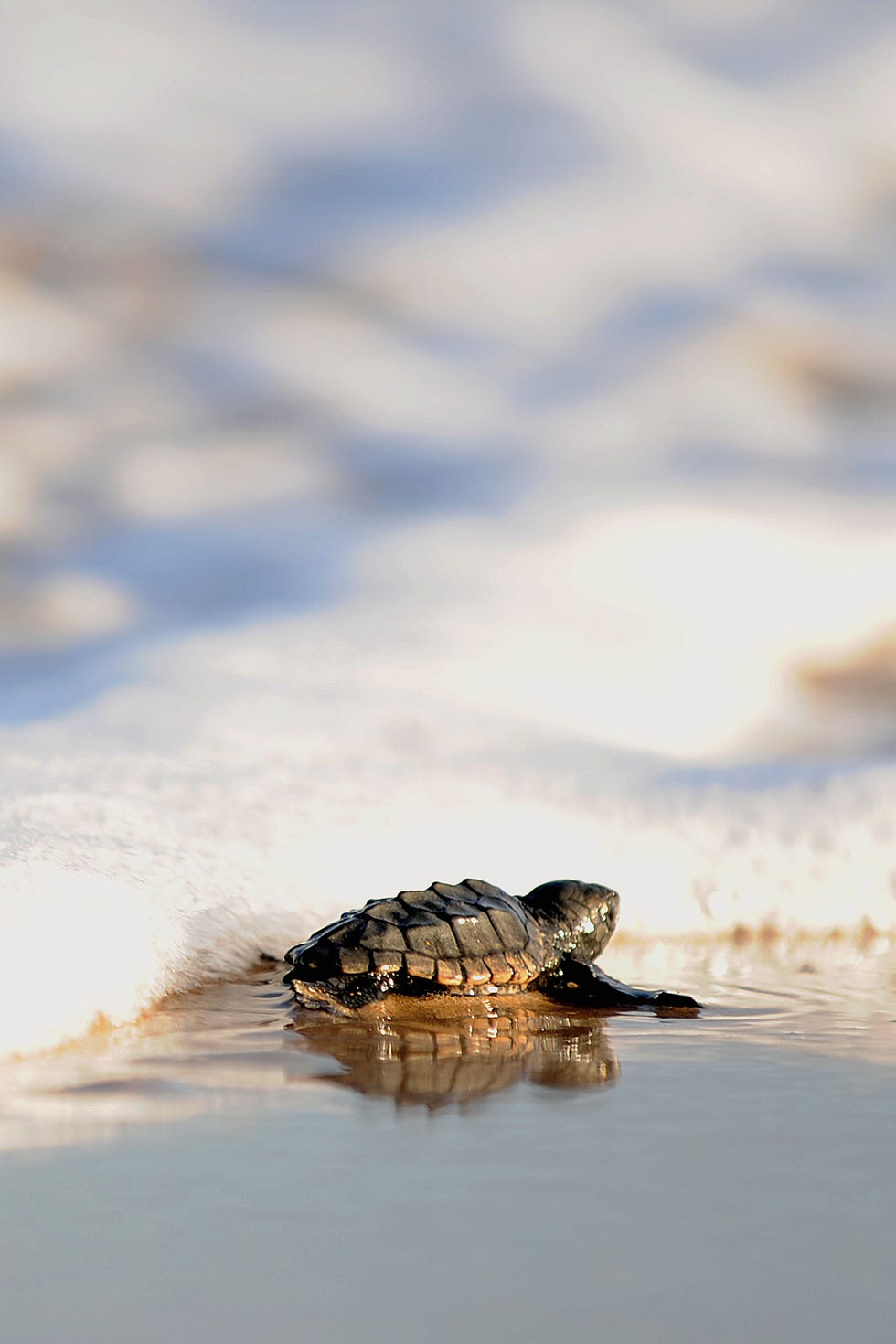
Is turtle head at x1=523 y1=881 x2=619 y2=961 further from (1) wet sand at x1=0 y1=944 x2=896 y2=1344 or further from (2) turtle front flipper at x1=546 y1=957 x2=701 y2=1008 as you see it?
(1) wet sand at x1=0 y1=944 x2=896 y2=1344

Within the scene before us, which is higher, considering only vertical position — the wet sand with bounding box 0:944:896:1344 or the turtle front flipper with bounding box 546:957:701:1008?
the turtle front flipper with bounding box 546:957:701:1008

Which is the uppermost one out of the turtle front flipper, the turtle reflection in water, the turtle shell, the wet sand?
the turtle shell

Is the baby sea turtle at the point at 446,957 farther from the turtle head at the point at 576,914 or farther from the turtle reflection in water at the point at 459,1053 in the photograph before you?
the turtle reflection in water at the point at 459,1053

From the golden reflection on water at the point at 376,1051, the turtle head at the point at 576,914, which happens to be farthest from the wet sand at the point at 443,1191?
the turtle head at the point at 576,914

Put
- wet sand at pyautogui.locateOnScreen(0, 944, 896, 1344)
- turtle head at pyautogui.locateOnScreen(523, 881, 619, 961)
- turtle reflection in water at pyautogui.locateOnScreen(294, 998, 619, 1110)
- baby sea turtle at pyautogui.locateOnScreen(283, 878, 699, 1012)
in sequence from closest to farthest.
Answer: wet sand at pyautogui.locateOnScreen(0, 944, 896, 1344), turtle reflection in water at pyautogui.locateOnScreen(294, 998, 619, 1110), baby sea turtle at pyautogui.locateOnScreen(283, 878, 699, 1012), turtle head at pyautogui.locateOnScreen(523, 881, 619, 961)

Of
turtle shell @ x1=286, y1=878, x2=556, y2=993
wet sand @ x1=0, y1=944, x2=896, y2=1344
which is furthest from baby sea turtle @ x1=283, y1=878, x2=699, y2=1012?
wet sand @ x1=0, y1=944, x2=896, y2=1344

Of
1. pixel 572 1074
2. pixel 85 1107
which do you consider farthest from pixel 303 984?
pixel 85 1107

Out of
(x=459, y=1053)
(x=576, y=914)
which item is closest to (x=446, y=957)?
(x=459, y=1053)

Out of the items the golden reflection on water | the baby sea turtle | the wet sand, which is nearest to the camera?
the wet sand

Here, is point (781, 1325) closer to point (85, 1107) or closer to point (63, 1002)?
point (85, 1107)
